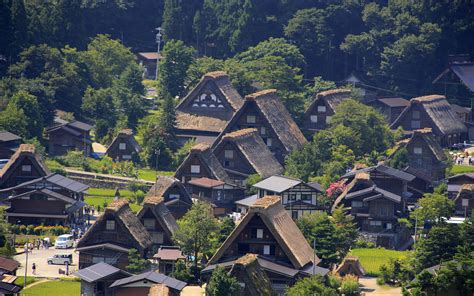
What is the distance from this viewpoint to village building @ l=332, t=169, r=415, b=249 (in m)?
75.1

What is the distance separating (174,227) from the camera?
2785 inches

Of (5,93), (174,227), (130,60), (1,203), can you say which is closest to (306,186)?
(174,227)

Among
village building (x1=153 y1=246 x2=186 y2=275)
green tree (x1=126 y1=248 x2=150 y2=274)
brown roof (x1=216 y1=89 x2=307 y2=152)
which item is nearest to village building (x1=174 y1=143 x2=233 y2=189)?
brown roof (x1=216 y1=89 x2=307 y2=152)

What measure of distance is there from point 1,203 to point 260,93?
55.1 feet

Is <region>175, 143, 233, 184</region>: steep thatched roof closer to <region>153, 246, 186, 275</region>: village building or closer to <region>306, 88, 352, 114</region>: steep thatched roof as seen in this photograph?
<region>153, 246, 186, 275</region>: village building

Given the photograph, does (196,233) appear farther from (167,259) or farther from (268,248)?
(268,248)

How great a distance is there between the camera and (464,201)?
78125 mm

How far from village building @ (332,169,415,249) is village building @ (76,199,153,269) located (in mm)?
10866

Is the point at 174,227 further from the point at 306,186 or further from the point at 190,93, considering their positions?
the point at 190,93

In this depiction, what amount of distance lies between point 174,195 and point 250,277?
42.5ft

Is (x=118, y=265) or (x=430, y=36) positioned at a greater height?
(x=430, y=36)

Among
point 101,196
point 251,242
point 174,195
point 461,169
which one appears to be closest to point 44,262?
point 174,195

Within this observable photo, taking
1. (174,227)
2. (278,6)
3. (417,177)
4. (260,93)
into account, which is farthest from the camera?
(278,6)

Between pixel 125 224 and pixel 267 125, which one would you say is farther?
pixel 267 125
